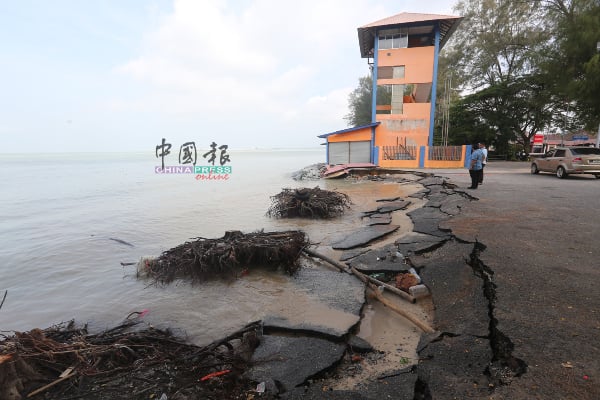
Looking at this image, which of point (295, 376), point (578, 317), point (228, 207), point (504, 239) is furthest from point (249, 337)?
point (228, 207)

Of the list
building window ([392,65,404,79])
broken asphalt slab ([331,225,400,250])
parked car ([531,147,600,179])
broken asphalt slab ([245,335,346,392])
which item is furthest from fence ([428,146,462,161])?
broken asphalt slab ([245,335,346,392])

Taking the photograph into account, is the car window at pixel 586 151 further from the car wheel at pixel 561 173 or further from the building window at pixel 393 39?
the building window at pixel 393 39

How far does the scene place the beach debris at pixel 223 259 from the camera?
4910mm

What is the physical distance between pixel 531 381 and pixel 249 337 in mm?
2267

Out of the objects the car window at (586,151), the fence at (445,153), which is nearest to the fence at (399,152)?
the fence at (445,153)

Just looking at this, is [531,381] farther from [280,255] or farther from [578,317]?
[280,255]

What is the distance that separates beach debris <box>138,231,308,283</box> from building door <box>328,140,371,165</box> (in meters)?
18.7

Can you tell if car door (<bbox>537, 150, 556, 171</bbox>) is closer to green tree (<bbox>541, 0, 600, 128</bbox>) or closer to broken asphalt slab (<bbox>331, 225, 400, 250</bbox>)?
green tree (<bbox>541, 0, 600, 128</bbox>)

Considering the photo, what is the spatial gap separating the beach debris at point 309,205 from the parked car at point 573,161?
11.9 meters

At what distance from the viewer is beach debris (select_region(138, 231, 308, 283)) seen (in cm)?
491

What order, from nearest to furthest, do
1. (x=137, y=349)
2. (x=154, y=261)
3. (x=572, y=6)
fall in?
(x=137, y=349), (x=154, y=261), (x=572, y=6)

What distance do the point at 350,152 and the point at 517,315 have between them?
69.3 ft

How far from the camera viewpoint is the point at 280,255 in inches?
197

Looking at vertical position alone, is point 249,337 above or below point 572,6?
below
